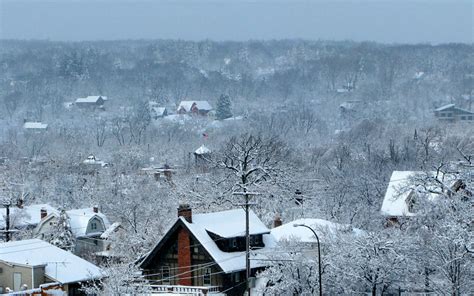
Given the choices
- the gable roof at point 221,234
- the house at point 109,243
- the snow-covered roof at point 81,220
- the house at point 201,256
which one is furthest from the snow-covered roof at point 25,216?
the house at point 201,256

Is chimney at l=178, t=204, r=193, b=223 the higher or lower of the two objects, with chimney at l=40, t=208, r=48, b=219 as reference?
higher

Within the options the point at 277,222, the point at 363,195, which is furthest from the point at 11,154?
the point at 277,222

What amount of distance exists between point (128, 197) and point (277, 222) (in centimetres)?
4122

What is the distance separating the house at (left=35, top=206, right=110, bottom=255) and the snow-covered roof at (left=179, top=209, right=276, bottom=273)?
2793 centimetres

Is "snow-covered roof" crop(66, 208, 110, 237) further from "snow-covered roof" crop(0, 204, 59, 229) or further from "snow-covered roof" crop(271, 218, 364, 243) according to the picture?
"snow-covered roof" crop(271, 218, 364, 243)

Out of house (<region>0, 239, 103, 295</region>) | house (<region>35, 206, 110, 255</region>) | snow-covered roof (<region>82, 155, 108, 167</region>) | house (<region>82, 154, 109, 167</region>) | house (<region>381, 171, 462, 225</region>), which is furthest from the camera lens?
snow-covered roof (<region>82, 155, 108, 167</region>)

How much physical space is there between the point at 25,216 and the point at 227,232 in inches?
1461

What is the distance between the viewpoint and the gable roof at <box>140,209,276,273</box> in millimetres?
44500

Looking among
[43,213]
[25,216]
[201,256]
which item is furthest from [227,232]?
[25,216]

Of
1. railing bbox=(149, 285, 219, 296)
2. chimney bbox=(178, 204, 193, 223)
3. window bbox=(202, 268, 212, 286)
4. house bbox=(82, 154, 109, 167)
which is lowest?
railing bbox=(149, 285, 219, 296)

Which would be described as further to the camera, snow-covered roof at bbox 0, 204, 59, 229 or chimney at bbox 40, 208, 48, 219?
chimney at bbox 40, 208, 48, 219

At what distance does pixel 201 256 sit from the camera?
44812 millimetres

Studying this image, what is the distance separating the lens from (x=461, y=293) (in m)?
40.0

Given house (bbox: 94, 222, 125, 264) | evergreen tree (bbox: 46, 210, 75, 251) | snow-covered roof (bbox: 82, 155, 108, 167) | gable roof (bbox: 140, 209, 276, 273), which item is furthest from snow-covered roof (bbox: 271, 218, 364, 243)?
snow-covered roof (bbox: 82, 155, 108, 167)
